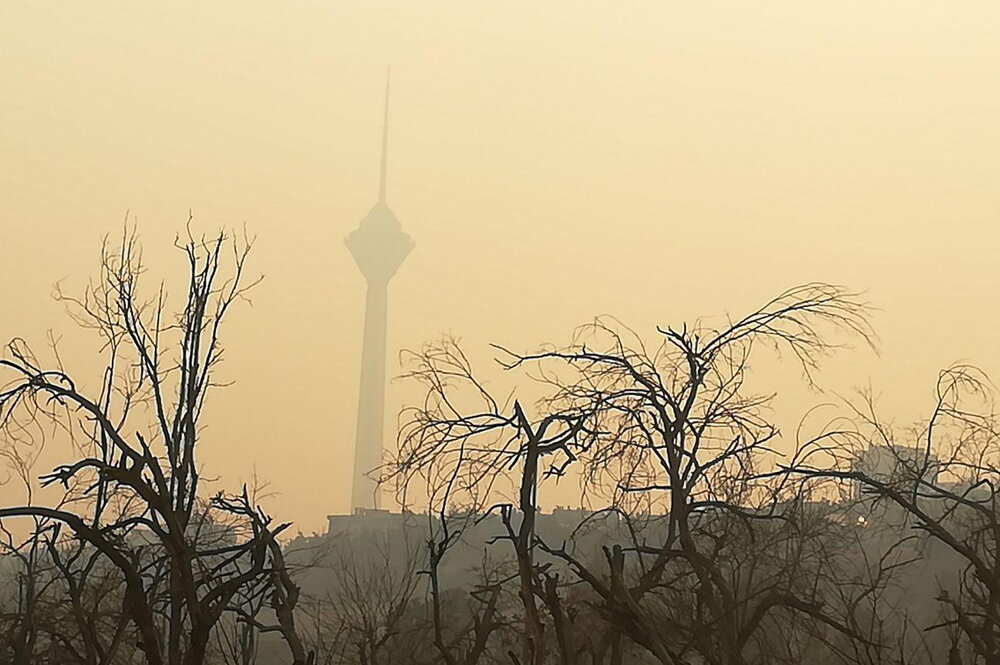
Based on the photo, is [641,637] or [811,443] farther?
[811,443]

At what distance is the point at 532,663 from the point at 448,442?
2.42 metres

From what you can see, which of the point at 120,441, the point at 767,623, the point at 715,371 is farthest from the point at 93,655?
the point at 767,623

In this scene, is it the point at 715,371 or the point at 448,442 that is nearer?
the point at 448,442

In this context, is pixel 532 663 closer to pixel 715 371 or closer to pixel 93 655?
pixel 93 655

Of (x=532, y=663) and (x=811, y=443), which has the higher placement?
(x=811, y=443)

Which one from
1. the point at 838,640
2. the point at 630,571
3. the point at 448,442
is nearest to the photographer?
the point at 448,442

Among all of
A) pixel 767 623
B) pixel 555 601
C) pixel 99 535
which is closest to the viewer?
pixel 99 535

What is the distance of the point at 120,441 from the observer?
367 inches

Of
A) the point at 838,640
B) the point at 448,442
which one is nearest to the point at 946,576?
the point at 838,640

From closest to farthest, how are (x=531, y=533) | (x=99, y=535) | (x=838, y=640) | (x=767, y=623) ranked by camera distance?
1. (x=99, y=535)
2. (x=531, y=533)
3. (x=767, y=623)
4. (x=838, y=640)

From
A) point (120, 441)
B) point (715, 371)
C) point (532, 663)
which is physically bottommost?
point (532, 663)

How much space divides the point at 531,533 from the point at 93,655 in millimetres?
3289

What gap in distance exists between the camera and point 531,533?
1005 cm

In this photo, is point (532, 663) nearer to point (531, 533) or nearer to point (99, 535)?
point (531, 533)
